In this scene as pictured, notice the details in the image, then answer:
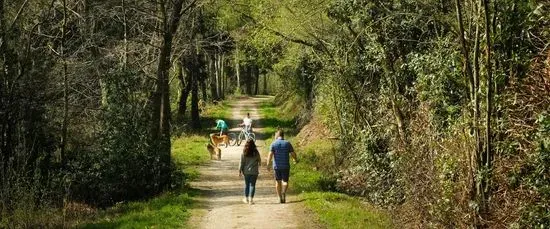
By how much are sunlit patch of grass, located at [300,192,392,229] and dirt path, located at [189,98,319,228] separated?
33 cm

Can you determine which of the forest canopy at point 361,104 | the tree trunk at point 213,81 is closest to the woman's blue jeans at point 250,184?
the forest canopy at point 361,104

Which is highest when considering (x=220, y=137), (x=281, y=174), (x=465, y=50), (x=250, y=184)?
(x=465, y=50)

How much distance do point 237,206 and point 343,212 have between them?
9.50ft

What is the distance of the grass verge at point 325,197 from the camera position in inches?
588

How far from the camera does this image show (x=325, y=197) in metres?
18.1

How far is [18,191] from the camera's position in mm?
15719

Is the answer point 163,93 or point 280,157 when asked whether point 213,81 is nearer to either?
point 163,93

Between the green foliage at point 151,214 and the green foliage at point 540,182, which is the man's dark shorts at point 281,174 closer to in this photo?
the green foliage at point 151,214

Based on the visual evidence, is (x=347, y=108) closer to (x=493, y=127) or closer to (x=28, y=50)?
(x=28, y=50)

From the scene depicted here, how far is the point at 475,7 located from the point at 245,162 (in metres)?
7.86

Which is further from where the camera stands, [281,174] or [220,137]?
[220,137]

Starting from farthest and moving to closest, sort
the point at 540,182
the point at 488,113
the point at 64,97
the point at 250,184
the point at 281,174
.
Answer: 1. the point at 64,97
2. the point at 250,184
3. the point at 281,174
4. the point at 488,113
5. the point at 540,182

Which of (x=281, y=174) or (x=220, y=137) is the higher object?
(x=281, y=174)

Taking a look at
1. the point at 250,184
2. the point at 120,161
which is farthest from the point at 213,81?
the point at 250,184
